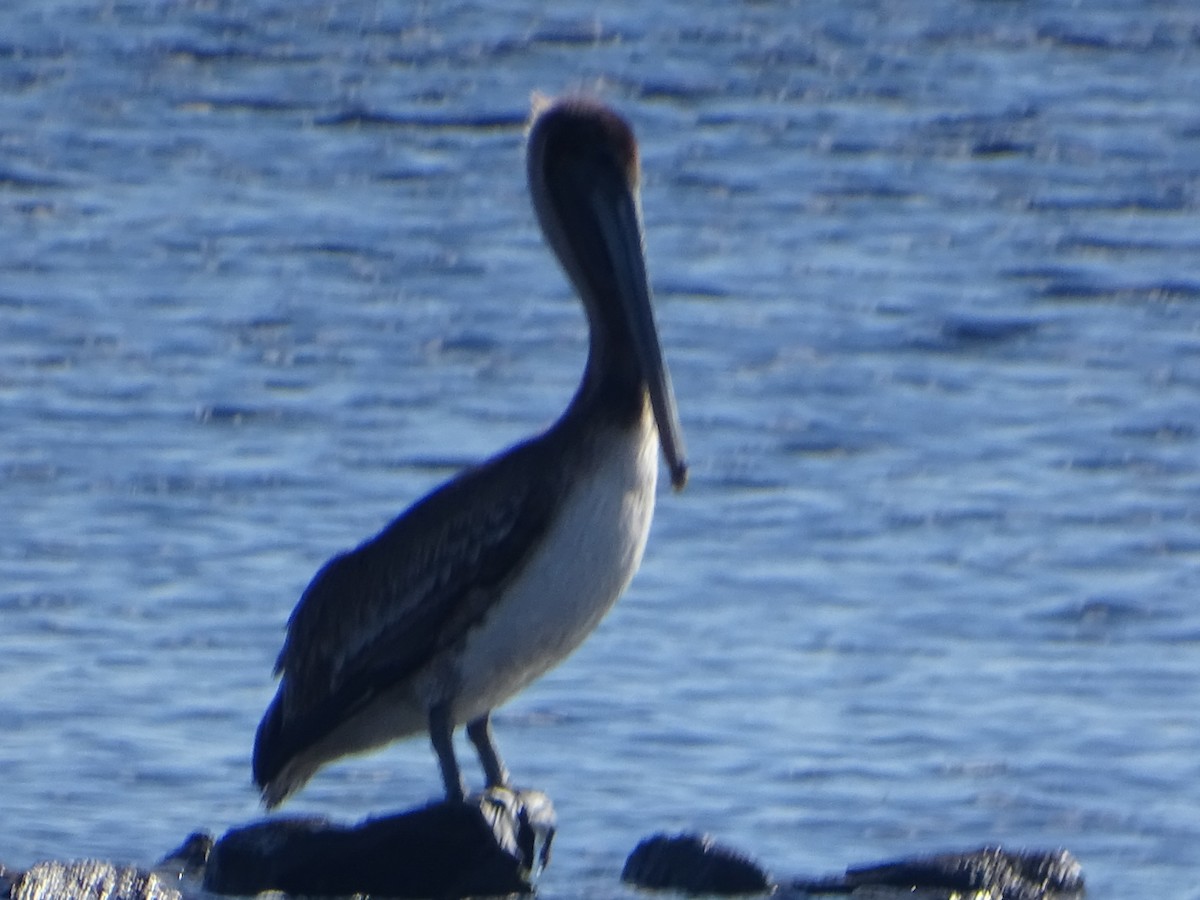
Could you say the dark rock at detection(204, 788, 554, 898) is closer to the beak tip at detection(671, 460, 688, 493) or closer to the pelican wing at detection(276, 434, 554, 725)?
the pelican wing at detection(276, 434, 554, 725)

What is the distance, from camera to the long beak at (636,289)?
6312 millimetres

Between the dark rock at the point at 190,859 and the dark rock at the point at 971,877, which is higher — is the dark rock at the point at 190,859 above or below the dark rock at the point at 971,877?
below

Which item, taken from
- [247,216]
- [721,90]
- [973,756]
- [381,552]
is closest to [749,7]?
[721,90]

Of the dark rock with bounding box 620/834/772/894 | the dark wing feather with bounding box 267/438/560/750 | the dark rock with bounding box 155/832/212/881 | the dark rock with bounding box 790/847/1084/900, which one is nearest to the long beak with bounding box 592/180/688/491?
the dark wing feather with bounding box 267/438/560/750

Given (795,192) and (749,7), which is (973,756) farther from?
(749,7)

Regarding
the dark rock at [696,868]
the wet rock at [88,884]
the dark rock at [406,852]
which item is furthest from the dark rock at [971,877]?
the wet rock at [88,884]

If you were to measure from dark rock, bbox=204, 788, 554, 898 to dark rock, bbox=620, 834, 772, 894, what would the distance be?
0.28 m

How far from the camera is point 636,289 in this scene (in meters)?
6.40

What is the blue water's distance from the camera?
789 centimetres

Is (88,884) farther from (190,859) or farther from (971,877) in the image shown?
(971,877)

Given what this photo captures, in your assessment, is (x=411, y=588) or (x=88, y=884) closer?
(x=88, y=884)

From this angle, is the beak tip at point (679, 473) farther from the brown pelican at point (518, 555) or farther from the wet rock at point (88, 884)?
the wet rock at point (88, 884)

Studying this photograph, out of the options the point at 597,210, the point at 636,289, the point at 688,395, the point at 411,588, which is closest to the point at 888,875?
the point at 411,588

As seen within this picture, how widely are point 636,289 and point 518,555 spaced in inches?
26.8
